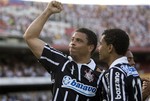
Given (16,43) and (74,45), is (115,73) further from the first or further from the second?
(16,43)

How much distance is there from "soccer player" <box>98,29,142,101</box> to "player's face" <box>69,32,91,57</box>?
0.31 m

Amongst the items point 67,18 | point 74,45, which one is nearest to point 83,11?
point 67,18

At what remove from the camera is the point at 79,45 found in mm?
3439

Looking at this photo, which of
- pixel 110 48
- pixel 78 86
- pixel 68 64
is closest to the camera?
pixel 110 48

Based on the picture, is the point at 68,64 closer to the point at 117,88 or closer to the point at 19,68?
the point at 117,88

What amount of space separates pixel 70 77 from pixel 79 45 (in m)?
0.31

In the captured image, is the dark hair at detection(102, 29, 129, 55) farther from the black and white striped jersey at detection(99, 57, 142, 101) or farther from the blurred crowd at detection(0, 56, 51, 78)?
the blurred crowd at detection(0, 56, 51, 78)

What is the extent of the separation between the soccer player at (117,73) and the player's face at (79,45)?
31 centimetres

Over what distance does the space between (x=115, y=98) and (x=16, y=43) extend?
1964 centimetres

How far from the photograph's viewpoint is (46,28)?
78.1ft

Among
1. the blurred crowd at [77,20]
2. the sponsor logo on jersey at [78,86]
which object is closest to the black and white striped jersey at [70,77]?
the sponsor logo on jersey at [78,86]

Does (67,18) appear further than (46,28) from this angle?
Yes

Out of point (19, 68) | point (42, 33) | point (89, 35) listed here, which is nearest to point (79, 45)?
point (89, 35)

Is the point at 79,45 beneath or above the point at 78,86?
above
